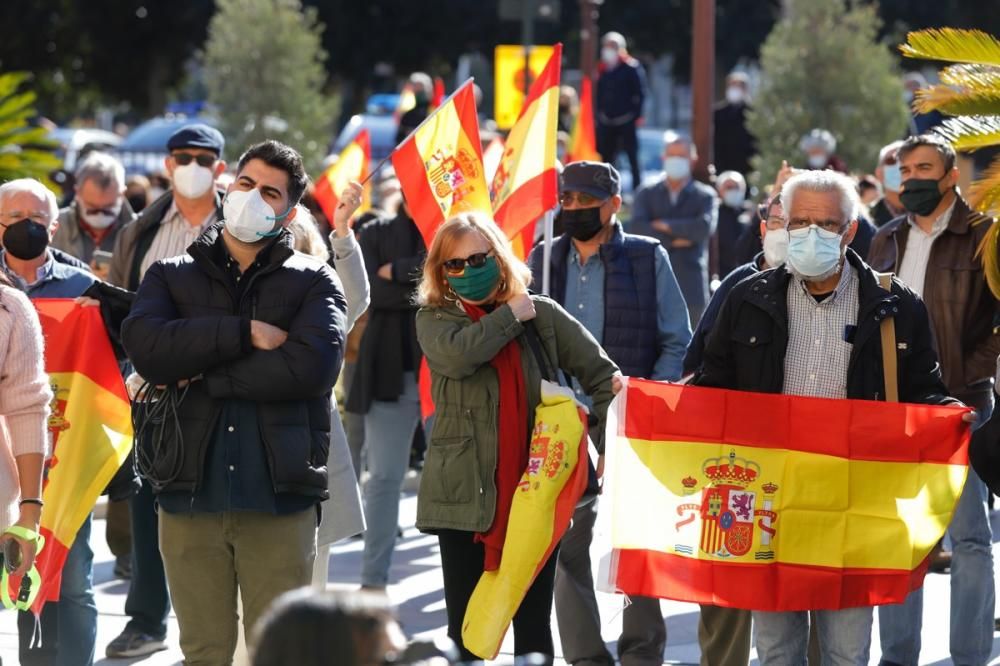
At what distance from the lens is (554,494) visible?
20.5 ft

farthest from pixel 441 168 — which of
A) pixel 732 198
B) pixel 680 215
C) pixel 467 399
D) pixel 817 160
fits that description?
pixel 817 160

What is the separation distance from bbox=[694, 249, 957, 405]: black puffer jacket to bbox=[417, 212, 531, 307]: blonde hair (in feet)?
2.27

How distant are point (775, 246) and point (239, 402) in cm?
197

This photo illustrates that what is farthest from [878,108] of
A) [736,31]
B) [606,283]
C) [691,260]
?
[736,31]

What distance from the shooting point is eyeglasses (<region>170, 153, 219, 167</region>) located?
8305 mm

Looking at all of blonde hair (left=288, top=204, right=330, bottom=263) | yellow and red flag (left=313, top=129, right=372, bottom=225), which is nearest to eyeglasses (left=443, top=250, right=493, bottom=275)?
blonde hair (left=288, top=204, right=330, bottom=263)

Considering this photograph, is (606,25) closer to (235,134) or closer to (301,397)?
(235,134)

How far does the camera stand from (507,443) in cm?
628

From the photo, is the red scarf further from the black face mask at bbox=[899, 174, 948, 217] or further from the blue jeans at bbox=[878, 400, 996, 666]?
the black face mask at bbox=[899, 174, 948, 217]

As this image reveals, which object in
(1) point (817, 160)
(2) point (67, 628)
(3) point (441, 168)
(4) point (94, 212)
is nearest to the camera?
(2) point (67, 628)

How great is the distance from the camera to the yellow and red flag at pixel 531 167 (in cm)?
889

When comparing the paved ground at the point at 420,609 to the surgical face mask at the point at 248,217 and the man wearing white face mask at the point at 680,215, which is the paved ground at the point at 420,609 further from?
the man wearing white face mask at the point at 680,215

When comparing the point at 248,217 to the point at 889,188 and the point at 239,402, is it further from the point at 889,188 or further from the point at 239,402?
the point at 889,188

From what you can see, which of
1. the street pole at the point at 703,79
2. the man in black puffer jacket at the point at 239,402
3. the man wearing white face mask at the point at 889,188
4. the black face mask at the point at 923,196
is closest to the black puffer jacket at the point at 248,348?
the man in black puffer jacket at the point at 239,402
